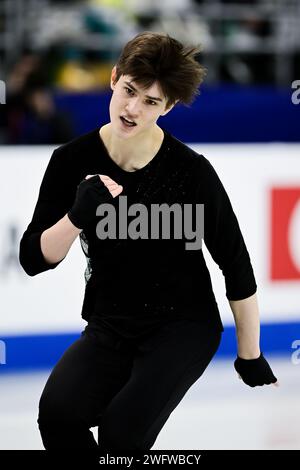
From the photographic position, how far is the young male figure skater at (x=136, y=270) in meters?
2.61

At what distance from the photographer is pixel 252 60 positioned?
8562 millimetres

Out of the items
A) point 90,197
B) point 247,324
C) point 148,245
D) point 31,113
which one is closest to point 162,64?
point 90,197

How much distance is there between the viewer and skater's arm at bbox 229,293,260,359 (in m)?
2.82

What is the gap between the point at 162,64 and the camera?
255cm

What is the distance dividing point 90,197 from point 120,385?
22.7 inches

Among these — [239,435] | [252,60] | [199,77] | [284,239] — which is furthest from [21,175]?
[252,60]

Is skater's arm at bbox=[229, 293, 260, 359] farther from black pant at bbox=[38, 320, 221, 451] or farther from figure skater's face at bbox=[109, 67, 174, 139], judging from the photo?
figure skater's face at bbox=[109, 67, 174, 139]

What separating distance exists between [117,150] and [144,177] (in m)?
0.10

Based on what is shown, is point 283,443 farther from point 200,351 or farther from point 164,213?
point 164,213

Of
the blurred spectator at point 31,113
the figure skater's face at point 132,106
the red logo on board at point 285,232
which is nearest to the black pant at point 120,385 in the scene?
the figure skater's face at point 132,106

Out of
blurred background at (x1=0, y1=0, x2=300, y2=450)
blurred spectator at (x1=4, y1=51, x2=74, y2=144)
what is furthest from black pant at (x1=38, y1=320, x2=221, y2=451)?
blurred spectator at (x1=4, y1=51, x2=74, y2=144)

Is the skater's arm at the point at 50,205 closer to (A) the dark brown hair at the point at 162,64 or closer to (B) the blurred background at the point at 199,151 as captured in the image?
(A) the dark brown hair at the point at 162,64

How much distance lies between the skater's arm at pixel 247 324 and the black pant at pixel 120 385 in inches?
3.2

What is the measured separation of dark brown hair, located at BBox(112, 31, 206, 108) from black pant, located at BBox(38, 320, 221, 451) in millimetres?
669
